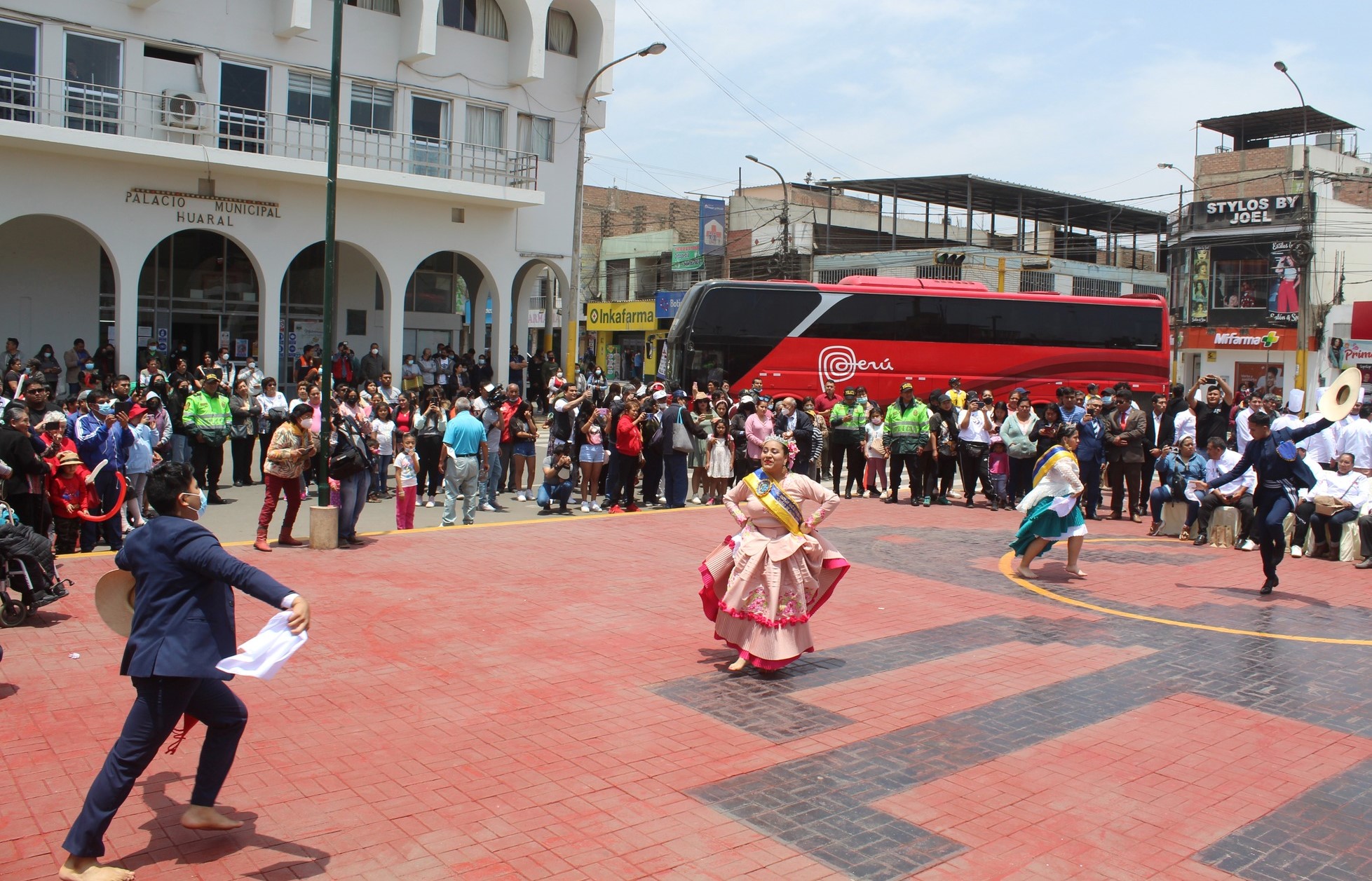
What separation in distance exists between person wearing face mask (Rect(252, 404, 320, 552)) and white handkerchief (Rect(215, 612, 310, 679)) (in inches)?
286

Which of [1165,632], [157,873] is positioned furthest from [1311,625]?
[157,873]

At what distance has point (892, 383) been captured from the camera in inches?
1106

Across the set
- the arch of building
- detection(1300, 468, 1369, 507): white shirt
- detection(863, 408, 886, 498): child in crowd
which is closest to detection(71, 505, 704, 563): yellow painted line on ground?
detection(863, 408, 886, 498): child in crowd

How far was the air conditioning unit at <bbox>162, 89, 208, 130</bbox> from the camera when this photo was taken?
23.1 meters

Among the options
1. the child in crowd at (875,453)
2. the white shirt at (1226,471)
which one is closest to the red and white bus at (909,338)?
the child in crowd at (875,453)

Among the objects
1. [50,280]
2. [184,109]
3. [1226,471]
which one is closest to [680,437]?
[1226,471]

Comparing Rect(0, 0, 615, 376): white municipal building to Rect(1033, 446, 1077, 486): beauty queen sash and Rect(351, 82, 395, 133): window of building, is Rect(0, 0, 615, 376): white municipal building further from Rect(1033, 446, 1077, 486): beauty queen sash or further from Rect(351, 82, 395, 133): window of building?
Rect(1033, 446, 1077, 486): beauty queen sash

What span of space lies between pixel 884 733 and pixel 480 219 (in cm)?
2295

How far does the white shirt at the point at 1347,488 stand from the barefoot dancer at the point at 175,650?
1300 centimetres

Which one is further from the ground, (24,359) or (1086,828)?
(24,359)

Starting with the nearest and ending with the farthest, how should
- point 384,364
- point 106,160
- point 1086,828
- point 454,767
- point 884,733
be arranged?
point 1086,828 → point 454,767 → point 884,733 → point 106,160 → point 384,364

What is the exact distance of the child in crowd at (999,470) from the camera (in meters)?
18.1

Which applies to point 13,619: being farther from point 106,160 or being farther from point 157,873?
point 106,160

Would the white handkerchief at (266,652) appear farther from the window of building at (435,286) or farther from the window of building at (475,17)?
the window of building at (435,286)
